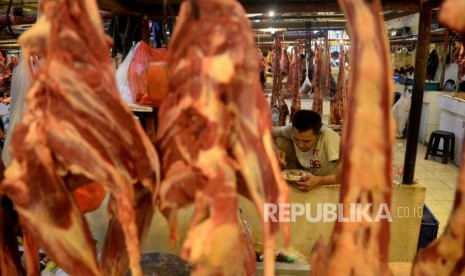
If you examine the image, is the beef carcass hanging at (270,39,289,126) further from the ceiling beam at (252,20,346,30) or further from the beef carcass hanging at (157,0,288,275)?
the beef carcass hanging at (157,0,288,275)

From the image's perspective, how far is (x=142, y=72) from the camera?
147 inches

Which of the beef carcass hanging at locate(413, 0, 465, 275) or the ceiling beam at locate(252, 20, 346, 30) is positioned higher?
the ceiling beam at locate(252, 20, 346, 30)

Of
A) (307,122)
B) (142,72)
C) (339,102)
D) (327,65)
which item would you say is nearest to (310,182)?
(307,122)

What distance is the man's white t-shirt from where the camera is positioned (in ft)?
13.9

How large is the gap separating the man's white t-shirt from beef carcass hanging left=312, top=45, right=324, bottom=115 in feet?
9.29

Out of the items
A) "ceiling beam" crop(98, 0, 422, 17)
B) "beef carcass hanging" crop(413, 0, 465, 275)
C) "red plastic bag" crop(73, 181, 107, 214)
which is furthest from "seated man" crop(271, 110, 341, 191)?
"beef carcass hanging" crop(413, 0, 465, 275)

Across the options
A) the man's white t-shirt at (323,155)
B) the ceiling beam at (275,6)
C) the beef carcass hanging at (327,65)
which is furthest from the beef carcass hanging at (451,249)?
the beef carcass hanging at (327,65)

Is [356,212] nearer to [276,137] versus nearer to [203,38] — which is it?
[203,38]

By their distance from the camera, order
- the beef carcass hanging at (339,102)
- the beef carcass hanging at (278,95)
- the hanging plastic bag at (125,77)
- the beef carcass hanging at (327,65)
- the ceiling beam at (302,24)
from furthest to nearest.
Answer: the beef carcass hanging at (327,65) → the beef carcass hanging at (278,95) → the beef carcass hanging at (339,102) → the ceiling beam at (302,24) → the hanging plastic bag at (125,77)

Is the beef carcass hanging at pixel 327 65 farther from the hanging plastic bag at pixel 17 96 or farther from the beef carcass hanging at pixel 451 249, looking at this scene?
the beef carcass hanging at pixel 451 249

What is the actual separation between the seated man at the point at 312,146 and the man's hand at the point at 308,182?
57 cm

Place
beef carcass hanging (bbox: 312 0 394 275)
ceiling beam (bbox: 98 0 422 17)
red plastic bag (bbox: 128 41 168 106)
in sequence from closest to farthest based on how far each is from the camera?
beef carcass hanging (bbox: 312 0 394 275), ceiling beam (bbox: 98 0 422 17), red plastic bag (bbox: 128 41 168 106)

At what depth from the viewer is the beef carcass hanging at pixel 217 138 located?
100 centimetres

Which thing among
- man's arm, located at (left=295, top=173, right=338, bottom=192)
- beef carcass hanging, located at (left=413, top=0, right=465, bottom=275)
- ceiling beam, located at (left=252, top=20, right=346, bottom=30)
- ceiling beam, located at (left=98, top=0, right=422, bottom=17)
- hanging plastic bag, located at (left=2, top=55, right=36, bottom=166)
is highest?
ceiling beam, located at (left=252, top=20, right=346, bottom=30)
